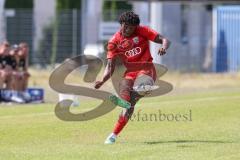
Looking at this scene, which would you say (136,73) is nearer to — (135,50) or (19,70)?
(135,50)

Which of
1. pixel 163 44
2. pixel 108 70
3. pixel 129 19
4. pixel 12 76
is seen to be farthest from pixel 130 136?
pixel 12 76

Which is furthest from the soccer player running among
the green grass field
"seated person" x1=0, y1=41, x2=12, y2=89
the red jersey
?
"seated person" x1=0, y1=41, x2=12, y2=89

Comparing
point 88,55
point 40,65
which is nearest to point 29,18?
point 40,65

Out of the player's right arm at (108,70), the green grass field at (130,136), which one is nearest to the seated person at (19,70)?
the green grass field at (130,136)

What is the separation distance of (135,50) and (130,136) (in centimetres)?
185

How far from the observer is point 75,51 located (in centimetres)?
4022

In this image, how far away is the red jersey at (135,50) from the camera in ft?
46.3

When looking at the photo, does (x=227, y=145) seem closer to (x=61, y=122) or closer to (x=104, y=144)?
(x=104, y=144)

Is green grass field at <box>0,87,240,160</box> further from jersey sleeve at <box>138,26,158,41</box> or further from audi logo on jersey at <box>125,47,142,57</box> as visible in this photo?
jersey sleeve at <box>138,26,158,41</box>

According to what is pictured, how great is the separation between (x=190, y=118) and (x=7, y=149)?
6.29 metres

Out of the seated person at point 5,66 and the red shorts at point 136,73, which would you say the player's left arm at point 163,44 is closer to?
the red shorts at point 136,73

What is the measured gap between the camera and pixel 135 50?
14.2m

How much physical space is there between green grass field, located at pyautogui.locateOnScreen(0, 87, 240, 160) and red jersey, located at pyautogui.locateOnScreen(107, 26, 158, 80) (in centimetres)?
122

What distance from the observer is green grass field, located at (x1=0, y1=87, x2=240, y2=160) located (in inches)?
487
